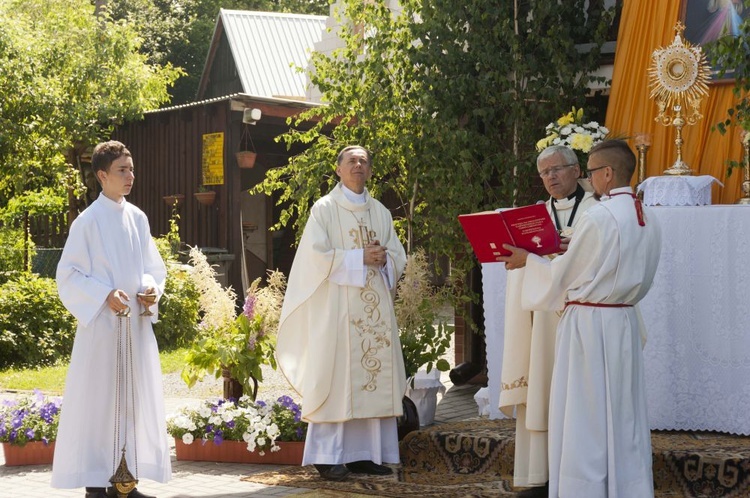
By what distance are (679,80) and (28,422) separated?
5.30m

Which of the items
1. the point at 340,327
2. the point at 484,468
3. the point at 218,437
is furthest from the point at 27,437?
the point at 484,468

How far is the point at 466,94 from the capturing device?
30.6 ft

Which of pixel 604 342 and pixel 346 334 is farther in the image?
pixel 346 334

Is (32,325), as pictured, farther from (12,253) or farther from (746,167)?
(746,167)

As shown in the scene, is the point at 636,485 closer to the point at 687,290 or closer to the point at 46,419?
the point at 687,290

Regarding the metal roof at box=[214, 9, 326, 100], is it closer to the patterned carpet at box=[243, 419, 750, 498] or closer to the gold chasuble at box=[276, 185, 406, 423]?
the gold chasuble at box=[276, 185, 406, 423]

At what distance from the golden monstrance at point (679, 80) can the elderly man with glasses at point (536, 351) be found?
218 cm

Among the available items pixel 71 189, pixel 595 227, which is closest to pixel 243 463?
pixel 595 227

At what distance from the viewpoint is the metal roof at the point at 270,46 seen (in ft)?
82.4

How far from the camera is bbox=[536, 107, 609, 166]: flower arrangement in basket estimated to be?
7.94 meters

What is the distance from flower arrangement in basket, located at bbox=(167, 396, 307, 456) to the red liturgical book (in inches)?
97.2

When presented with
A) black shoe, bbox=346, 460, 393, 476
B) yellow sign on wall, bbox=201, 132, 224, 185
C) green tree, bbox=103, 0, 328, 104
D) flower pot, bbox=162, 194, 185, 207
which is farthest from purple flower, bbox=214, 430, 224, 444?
green tree, bbox=103, 0, 328, 104

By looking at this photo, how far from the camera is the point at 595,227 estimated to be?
17.5 ft

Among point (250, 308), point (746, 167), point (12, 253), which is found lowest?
point (250, 308)
